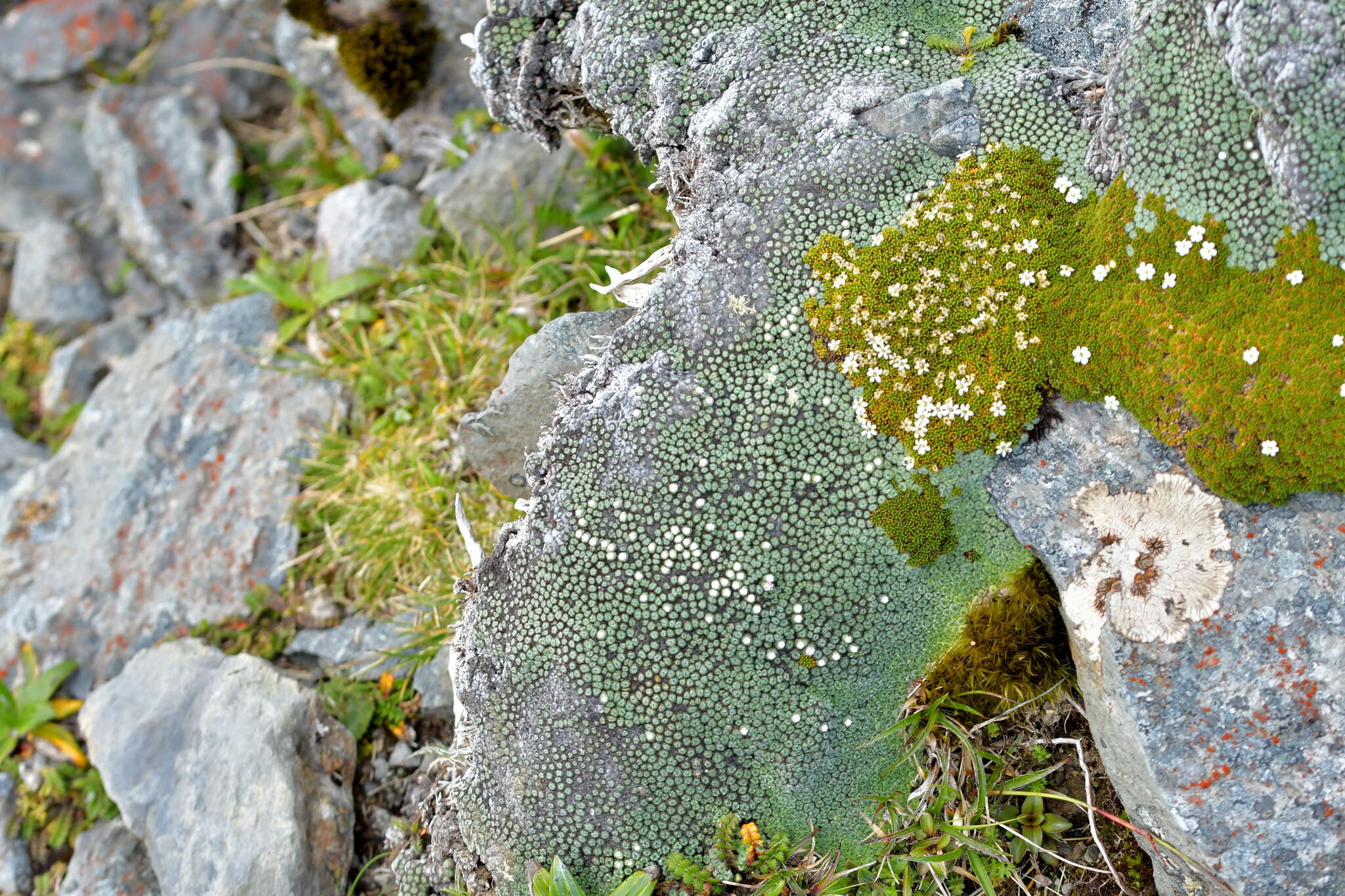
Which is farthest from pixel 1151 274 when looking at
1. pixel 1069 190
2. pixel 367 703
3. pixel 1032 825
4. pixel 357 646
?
pixel 357 646

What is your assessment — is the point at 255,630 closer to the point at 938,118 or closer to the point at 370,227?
the point at 370,227

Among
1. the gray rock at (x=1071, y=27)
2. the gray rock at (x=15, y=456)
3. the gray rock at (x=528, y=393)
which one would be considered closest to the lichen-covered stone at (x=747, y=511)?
the gray rock at (x=1071, y=27)

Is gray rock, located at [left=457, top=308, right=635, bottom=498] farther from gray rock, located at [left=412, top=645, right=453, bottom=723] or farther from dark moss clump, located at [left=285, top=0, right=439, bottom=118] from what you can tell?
dark moss clump, located at [left=285, top=0, right=439, bottom=118]

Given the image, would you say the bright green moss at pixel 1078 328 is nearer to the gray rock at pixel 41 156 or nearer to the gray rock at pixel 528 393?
the gray rock at pixel 528 393

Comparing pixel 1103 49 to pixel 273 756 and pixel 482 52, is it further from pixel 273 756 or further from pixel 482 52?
pixel 273 756

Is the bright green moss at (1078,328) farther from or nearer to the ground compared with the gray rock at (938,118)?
nearer to the ground

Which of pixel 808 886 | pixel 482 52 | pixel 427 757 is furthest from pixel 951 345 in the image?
pixel 427 757
